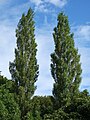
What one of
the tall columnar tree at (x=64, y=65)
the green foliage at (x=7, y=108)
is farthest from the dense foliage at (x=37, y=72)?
the green foliage at (x=7, y=108)

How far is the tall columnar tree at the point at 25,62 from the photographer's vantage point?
2942 centimetres

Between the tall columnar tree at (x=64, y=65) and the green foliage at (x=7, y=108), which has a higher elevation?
the tall columnar tree at (x=64, y=65)

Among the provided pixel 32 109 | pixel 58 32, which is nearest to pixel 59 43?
pixel 58 32

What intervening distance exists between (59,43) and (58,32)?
1.04m

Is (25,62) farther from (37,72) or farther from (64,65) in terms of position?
(64,65)

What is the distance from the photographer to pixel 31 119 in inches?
963

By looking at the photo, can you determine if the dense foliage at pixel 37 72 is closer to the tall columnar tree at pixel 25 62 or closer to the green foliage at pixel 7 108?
the tall columnar tree at pixel 25 62

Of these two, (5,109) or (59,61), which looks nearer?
(5,109)

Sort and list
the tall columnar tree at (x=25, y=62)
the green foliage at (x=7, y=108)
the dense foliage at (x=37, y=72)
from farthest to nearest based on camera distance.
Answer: the tall columnar tree at (x=25, y=62) < the dense foliage at (x=37, y=72) < the green foliage at (x=7, y=108)

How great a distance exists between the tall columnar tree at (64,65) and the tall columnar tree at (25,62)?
1616 mm

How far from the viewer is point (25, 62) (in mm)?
30125

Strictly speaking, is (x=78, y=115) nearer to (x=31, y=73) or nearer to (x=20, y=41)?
(x=31, y=73)

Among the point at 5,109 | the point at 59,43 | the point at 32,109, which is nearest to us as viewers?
the point at 5,109

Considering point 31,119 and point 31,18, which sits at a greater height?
point 31,18
